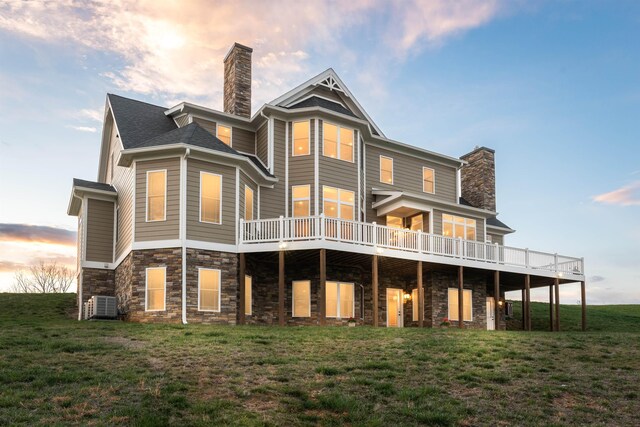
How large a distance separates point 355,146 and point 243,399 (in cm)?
1718

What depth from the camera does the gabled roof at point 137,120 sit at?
922 inches

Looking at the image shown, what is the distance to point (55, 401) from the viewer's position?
943 cm

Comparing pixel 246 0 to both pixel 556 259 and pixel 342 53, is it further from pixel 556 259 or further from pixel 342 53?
pixel 556 259

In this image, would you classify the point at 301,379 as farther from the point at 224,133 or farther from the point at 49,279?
the point at 49,279

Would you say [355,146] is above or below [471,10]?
below

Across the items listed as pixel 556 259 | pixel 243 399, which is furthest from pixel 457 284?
pixel 243 399

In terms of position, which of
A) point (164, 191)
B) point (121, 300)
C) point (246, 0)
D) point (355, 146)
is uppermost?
point (246, 0)

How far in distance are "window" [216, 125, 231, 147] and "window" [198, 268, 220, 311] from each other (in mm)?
6529

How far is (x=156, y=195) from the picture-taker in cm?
2122

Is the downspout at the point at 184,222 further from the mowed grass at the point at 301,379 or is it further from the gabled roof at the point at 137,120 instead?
the mowed grass at the point at 301,379

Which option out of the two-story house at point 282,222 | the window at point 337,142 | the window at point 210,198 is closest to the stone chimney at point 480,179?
the two-story house at point 282,222

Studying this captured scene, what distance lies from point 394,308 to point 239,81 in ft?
39.1

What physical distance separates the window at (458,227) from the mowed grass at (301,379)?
38.3 feet

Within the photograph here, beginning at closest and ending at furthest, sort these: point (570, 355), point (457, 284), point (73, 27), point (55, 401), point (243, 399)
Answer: point (55, 401) → point (243, 399) → point (570, 355) → point (73, 27) → point (457, 284)
